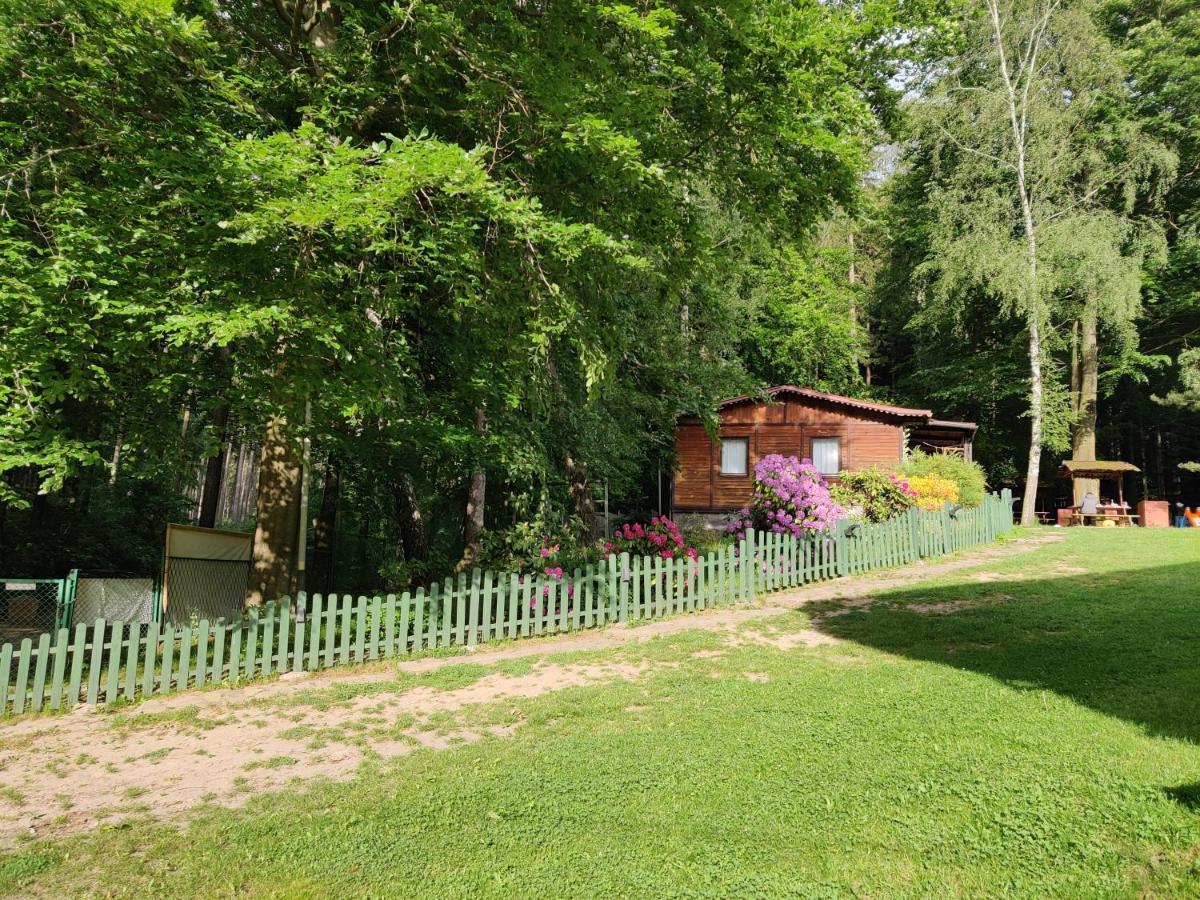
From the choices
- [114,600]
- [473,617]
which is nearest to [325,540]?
[114,600]

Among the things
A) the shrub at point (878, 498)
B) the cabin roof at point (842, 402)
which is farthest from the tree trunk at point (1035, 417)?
the shrub at point (878, 498)

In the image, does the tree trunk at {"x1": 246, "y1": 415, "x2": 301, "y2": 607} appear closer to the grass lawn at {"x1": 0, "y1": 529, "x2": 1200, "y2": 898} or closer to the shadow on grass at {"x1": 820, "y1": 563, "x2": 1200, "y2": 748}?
the grass lawn at {"x1": 0, "y1": 529, "x2": 1200, "y2": 898}

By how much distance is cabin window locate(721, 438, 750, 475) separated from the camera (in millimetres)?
25656

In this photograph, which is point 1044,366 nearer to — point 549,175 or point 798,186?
point 798,186

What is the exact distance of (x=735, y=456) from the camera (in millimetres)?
25781

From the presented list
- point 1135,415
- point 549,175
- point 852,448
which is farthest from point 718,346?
point 1135,415

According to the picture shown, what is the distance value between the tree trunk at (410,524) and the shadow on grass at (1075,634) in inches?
316

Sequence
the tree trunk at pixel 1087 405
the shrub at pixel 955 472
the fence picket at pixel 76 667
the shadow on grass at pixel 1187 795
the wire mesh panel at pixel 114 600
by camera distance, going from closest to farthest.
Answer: the shadow on grass at pixel 1187 795
the fence picket at pixel 76 667
the wire mesh panel at pixel 114 600
the shrub at pixel 955 472
the tree trunk at pixel 1087 405

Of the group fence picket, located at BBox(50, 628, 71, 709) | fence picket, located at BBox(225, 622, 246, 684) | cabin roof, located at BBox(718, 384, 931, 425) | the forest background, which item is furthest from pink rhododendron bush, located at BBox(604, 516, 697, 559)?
cabin roof, located at BBox(718, 384, 931, 425)

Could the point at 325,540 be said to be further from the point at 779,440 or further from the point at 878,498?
the point at 779,440

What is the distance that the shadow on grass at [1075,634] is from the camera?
5.71 meters

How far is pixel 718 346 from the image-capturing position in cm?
2016

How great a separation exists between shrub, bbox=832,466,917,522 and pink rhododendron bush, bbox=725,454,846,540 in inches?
119

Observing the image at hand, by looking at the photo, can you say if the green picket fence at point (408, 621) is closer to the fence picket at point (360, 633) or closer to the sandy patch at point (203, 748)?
the fence picket at point (360, 633)
